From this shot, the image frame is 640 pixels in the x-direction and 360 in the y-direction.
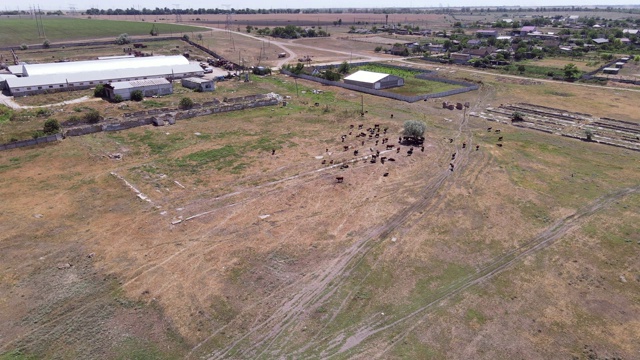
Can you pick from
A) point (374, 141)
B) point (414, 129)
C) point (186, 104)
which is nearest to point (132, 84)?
point (186, 104)

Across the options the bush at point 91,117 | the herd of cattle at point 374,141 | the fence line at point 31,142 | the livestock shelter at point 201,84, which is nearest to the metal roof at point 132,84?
the livestock shelter at point 201,84

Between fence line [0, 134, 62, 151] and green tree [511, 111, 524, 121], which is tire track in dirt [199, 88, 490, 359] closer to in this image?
green tree [511, 111, 524, 121]

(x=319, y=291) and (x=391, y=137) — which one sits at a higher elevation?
(x=391, y=137)

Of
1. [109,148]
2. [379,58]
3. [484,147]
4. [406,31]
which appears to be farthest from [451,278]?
[406,31]

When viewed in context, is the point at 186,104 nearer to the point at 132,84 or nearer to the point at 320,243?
the point at 132,84

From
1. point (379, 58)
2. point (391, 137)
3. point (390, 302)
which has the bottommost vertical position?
point (390, 302)

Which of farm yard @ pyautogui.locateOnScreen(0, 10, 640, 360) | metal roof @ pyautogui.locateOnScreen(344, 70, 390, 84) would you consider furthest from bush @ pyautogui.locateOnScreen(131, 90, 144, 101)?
metal roof @ pyautogui.locateOnScreen(344, 70, 390, 84)

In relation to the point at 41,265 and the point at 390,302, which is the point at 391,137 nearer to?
the point at 390,302
